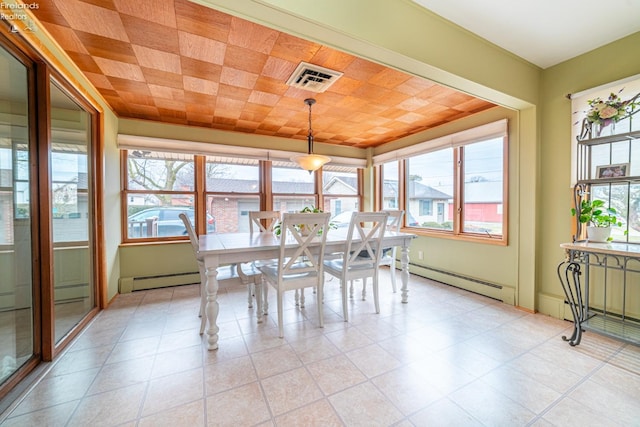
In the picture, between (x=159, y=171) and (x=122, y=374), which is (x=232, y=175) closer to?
(x=159, y=171)

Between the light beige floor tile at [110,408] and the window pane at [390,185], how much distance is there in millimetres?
4059

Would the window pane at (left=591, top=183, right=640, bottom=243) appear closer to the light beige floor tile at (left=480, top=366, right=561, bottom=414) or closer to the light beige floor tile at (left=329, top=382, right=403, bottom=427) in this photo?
the light beige floor tile at (left=480, top=366, right=561, bottom=414)

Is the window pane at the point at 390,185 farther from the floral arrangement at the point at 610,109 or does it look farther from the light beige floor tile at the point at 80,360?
the light beige floor tile at the point at 80,360

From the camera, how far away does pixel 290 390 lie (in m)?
1.55

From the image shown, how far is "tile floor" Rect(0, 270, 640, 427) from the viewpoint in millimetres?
1356

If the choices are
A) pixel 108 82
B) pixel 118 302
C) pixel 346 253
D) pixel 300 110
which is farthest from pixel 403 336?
pixel 108 82

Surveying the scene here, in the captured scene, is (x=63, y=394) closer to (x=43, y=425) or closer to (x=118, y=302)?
(x=43, y=425)

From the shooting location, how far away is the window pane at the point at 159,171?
11.4 feet

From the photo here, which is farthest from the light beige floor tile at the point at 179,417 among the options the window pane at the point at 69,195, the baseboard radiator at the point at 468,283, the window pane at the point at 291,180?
the window pane at the point at 291,180

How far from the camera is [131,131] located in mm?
3354

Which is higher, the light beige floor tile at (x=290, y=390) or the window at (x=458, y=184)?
the window at (x=458, y=184)

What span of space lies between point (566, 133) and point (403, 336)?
2378mm

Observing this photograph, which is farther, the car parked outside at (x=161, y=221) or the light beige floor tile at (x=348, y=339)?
the car parked outside at (x=161, y=221)

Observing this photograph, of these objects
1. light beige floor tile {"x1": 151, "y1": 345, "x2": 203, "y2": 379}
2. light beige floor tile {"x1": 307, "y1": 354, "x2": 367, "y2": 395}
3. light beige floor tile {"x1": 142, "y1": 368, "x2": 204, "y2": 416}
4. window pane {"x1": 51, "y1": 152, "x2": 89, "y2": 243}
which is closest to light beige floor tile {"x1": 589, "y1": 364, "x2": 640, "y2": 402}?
light beige floor tile {"x1": 307, "y1": 354, "x2": 367, "y2": 395}
